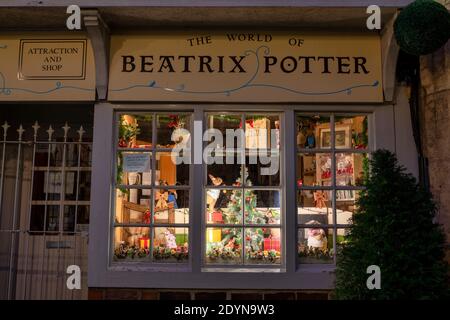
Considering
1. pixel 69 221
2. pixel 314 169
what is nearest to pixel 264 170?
pixel 314 169

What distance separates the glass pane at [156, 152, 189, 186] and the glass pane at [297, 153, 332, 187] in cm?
116

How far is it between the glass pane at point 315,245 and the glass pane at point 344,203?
0.17 meters

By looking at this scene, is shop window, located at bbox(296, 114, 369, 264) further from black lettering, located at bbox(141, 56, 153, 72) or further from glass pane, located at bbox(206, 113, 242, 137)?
black lettering, located at bbox(141, 56, 153, 72)

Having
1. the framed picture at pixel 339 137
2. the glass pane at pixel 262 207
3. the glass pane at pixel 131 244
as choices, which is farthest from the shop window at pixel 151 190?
the framed picture at pixel 339 137

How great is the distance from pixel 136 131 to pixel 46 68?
109 cm

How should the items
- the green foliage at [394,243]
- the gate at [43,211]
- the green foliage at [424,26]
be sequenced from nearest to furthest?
the green foliage at [394,243], the green foliage at [424,26], the gate at [43,211]

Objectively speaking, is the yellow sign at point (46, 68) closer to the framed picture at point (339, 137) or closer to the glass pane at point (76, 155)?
the glass pane at point (76, 155)

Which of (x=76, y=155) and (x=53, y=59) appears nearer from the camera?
(x=53, y=59)

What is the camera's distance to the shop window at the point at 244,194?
4.99 meters

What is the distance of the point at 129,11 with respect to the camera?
4.68m

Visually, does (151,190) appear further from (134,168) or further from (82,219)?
(82,219)

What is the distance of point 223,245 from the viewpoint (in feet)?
16.4

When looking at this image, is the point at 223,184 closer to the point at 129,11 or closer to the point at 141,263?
the point at 141,263

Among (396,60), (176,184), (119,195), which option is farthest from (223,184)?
(396,60)
